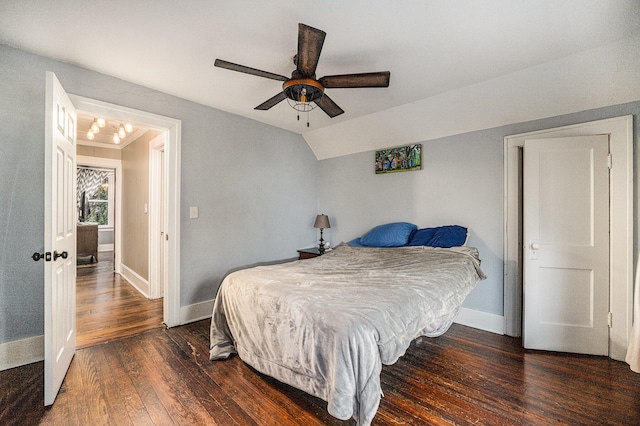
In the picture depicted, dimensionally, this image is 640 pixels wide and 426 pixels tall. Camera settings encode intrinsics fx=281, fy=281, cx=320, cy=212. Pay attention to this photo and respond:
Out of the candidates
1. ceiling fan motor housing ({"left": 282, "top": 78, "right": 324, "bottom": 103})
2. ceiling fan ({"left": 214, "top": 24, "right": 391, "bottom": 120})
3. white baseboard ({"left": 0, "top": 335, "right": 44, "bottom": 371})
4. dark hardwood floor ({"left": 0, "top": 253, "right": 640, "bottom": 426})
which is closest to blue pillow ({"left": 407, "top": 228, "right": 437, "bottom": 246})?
dark hardwood floor ({"left": 0, "top": 253, "right": 640, "bottom": 426})

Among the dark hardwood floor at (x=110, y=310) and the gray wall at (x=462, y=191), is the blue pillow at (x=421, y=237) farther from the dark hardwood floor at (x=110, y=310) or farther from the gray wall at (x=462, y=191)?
the dark hardwood floor at (x=110, y=310)

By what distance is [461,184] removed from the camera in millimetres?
3133

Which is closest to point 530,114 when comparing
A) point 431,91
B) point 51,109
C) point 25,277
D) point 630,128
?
point 630,128

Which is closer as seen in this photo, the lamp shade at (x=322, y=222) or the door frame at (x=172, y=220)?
the door frame at (x=172, y=220)

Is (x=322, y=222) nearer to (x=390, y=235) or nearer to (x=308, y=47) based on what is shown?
(x=390, y=235)

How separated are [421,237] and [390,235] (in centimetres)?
35

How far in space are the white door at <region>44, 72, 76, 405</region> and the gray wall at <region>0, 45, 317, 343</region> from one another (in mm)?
256

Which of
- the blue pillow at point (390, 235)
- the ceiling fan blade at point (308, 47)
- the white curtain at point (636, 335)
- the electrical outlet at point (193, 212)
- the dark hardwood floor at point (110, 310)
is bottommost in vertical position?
the dark hardwood floor at point (110, 310)

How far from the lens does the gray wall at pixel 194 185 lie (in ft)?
6.89

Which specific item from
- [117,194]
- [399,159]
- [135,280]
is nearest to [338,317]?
[399,159]

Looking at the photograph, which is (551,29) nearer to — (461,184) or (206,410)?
(461,184)

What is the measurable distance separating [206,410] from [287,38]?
7.99ft

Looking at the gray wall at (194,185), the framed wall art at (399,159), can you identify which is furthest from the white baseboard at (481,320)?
the gray wall at (194,185)

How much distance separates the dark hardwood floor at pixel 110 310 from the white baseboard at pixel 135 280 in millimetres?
63
